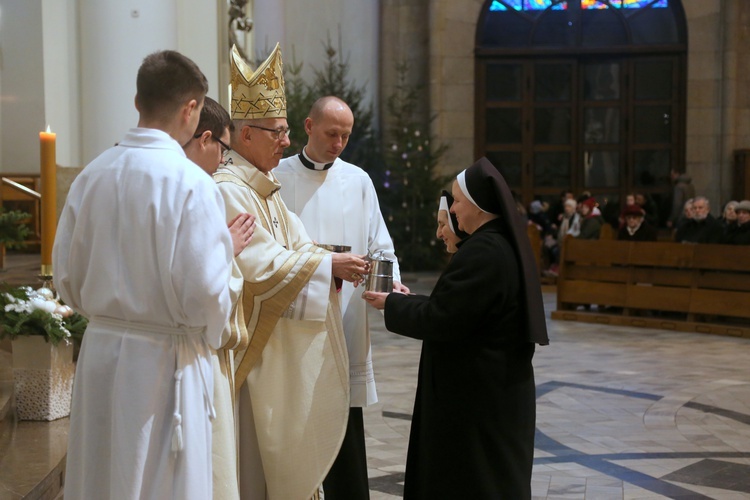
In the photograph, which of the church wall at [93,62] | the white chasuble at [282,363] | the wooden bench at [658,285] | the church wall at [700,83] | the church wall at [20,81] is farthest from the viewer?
the church wall at [700,83]

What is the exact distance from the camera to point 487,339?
3271mm

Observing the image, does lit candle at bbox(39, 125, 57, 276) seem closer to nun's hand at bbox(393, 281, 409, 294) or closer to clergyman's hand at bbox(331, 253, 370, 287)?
clergyman's hand at bbox(331, 253, 370, 287)

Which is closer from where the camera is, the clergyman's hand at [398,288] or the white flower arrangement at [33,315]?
the clergyman's hand at [398,288]

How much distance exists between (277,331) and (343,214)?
895 millimetres

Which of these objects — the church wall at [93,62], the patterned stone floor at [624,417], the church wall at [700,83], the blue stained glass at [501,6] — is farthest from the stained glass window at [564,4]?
the church wall at [93,62]

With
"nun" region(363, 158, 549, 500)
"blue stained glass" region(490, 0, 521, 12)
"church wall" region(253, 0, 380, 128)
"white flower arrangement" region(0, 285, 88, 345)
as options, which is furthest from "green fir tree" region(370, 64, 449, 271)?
"nun" region(363, 158, 549, 500)

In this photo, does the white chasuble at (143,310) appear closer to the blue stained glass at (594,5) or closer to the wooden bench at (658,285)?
the wooden bench at (658,285)

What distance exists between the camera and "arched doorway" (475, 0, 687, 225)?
59.5 feet

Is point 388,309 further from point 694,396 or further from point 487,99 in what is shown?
point 487,99

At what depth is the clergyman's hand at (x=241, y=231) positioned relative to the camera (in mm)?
2919

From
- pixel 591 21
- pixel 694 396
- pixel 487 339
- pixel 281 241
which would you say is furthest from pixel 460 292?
pixel 591 21

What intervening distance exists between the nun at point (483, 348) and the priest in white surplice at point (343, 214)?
70 cm

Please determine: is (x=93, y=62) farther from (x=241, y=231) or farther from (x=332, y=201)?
(x=241, y=231)

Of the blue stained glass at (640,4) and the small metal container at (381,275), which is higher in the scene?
the blue stained glass at (640,4)
